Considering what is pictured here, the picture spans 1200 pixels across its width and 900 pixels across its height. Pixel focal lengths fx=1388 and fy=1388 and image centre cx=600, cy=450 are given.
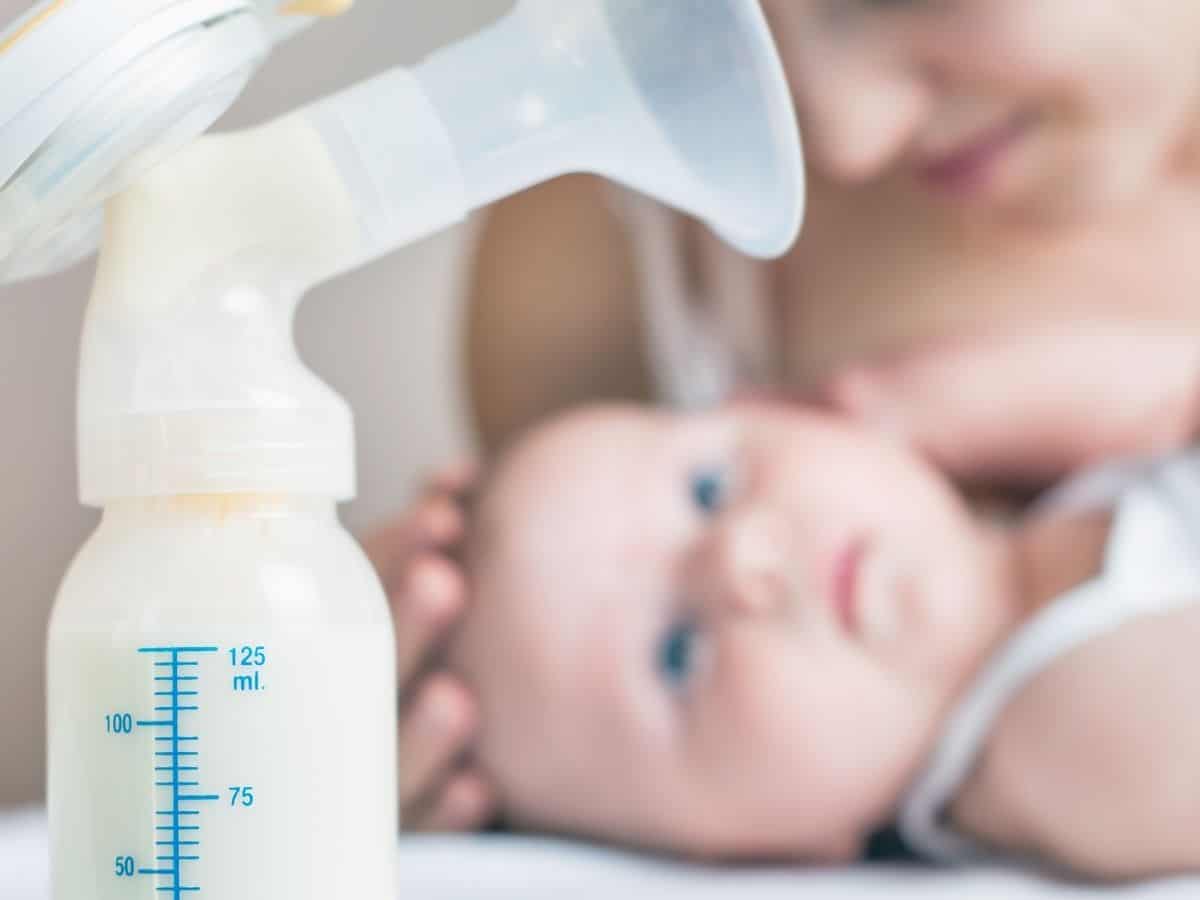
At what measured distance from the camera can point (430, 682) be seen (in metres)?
1.03

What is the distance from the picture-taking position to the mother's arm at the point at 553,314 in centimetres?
144

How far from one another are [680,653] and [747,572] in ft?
0.27

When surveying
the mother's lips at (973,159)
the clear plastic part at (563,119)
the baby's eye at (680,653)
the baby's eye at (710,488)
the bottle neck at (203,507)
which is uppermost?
the mother's lips at (973,159)

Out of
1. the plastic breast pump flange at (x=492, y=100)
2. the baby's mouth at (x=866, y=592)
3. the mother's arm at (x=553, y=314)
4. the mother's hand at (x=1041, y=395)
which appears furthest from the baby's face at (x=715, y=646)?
the plastic breast pump flange at (x=492, y=100)

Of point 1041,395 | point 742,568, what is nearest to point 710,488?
point 742,568

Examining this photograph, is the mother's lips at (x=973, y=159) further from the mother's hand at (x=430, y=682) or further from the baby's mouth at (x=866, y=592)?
the mother's hand at (x=430, y=682)

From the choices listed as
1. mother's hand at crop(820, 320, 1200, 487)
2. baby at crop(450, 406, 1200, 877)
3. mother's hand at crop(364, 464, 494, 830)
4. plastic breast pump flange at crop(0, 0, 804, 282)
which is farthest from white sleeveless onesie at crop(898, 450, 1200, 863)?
plastic breast pump flange at crop(0, 0, 804, 282)

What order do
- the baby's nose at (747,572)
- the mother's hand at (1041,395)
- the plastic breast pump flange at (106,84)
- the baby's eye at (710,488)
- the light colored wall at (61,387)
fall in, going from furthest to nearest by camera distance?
1. the light colored wall at (61,387)
2. the mother's hand at (1041,395)
3. the baby's eye at (710,488)
4. the baby's nose at (747,572)
5. the plastic breast pump flange at (106,84)

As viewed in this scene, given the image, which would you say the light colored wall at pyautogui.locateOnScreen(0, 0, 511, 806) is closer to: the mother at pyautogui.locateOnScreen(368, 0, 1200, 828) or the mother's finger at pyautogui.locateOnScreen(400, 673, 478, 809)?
the mother at pyautogui.locateOnScreen(368, 0, 1200, 828)

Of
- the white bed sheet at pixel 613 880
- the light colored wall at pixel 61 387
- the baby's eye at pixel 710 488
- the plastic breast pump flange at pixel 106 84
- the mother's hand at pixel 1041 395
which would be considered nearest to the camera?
the plastic breast pump flange at pixel 106 84

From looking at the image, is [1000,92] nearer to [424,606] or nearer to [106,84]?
[424,606]

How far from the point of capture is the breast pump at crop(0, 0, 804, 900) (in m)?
0.45

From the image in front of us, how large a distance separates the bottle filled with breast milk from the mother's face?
0.62 metres

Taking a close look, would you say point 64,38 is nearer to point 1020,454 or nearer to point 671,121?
point 671,121
